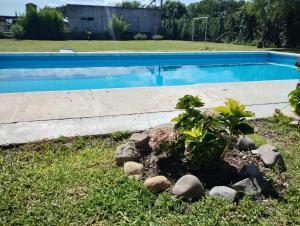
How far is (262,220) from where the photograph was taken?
2314 millimetres

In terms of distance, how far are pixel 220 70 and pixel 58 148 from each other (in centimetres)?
978

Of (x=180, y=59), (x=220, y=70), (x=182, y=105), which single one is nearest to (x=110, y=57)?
(x=180, y=59)

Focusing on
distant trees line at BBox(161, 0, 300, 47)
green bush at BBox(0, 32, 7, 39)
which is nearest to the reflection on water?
distant trees line at BBox(161, 0, 300, 47)

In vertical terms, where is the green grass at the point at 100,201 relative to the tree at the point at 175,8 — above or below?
below

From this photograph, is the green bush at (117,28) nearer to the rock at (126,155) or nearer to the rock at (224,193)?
the rock at (126,155)

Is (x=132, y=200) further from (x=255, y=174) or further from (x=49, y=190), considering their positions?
(x=255, y=174)

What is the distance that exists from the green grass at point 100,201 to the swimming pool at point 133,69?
561cm

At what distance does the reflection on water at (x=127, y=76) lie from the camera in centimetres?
899

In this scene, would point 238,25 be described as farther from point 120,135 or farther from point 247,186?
point 247,186

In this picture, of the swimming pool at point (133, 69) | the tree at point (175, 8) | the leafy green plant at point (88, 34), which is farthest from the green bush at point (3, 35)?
the tree at point (175, 8)

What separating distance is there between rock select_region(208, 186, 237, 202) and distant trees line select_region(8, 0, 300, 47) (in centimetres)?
1537

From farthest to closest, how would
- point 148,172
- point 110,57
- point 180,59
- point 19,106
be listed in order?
point 180,59 → point 110,57 → point 19,106 → point 148,172

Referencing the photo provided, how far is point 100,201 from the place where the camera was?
8.18ft

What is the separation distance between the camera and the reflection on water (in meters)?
8.99
